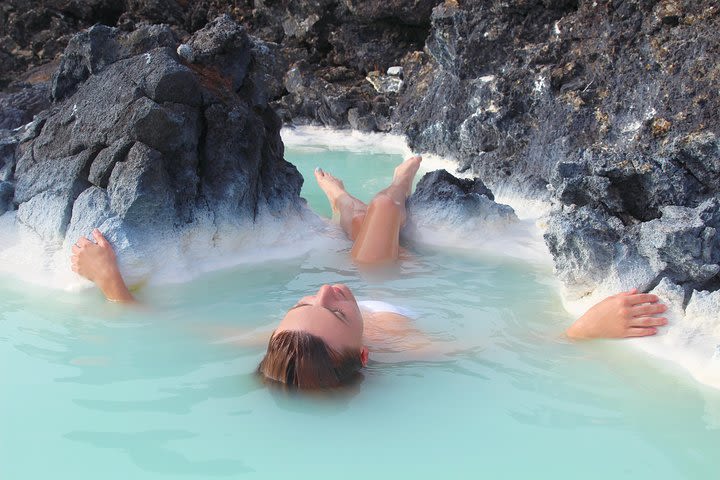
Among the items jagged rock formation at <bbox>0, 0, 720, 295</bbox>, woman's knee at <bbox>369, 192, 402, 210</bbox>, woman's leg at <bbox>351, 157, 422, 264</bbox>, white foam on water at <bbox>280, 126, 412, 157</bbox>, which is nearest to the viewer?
jagged rock formation at <bbox>0, 0, 720, 295</bbox>

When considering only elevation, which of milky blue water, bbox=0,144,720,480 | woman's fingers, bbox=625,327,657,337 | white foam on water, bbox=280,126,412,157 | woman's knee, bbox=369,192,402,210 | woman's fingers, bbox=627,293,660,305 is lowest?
milky blue water, bbox=0,144,720,480

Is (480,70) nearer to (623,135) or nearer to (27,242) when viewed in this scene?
(623,135)

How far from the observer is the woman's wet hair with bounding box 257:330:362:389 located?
234 centimetres

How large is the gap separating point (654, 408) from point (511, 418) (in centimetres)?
49

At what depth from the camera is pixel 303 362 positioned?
2.34 metres

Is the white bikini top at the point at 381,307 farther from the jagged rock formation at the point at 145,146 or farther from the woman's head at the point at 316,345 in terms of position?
the jagged rock formation at the point at 145,146

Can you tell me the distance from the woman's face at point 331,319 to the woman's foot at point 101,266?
1123mm

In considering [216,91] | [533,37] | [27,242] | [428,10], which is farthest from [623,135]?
[428,10]

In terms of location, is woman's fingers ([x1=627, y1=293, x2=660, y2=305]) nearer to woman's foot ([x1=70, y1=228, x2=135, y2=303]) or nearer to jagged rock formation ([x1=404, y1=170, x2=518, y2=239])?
jagged rock formation ([x1=404, y1=170, x2=518, y2=239])

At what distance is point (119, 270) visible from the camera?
10.9 ft

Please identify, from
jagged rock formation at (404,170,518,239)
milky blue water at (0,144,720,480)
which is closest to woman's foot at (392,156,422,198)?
jagged rock formation at (404,170,518,239)

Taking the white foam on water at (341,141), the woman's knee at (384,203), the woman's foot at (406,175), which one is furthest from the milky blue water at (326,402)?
the white foam on water at (341,141)

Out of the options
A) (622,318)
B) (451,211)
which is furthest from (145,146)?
(622,318)

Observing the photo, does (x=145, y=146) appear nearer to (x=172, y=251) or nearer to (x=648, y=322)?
(x=172, y=251)
